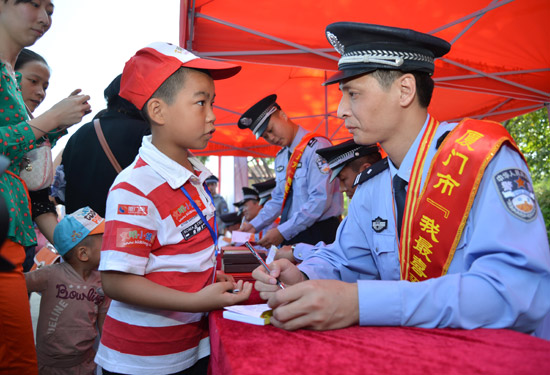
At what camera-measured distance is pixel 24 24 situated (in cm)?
161

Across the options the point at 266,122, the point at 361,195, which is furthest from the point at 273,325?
the point at 266,122

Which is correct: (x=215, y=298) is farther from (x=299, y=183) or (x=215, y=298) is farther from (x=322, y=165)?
(x=299, y=183)

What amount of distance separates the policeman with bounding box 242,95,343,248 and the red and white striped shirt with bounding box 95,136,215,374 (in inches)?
85.8

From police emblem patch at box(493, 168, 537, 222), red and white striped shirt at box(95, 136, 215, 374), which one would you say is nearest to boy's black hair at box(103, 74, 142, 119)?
red and white striped shirt at box(95, 136, 215, 374)

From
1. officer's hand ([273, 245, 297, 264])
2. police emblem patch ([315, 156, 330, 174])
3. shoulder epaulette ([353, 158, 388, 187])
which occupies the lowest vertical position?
officer's hand ([273, 245, 297, 264])

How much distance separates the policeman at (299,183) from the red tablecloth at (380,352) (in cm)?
263

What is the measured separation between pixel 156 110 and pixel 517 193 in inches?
48.0

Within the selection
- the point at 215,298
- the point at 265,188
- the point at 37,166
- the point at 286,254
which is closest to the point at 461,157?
the point at 215,298

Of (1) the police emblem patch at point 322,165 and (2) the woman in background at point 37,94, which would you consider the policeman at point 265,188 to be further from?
(2) the woman in background at point 37,94

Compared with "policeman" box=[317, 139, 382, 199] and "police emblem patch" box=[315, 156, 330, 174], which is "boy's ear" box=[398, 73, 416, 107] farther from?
"police emblem patch" box=[315, 156, 330, 174]

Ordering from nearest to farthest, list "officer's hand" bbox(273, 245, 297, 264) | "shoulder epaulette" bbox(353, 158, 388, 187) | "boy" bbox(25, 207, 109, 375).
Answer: "shoulder epaulette" bbox(353, 158, 388, 187) → "boy" bbox(25, 207, 109, 375) → "officer's hand" bbox(273, 245, 297, 264)

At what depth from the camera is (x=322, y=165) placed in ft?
11.6

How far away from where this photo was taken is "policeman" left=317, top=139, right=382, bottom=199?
3.06 meters

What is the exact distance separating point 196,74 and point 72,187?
114cm
